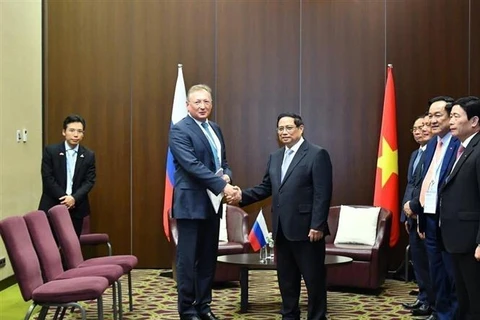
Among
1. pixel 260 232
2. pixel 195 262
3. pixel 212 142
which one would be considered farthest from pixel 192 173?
pixel 260 232

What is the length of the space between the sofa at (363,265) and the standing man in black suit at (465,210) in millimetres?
2514

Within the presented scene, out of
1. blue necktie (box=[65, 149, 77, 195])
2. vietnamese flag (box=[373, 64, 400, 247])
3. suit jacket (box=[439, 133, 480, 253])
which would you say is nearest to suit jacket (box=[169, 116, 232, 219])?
suit jacket (box=[439, 133, 480, 253])

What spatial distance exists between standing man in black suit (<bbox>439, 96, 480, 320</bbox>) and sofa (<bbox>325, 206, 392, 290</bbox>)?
251 cm

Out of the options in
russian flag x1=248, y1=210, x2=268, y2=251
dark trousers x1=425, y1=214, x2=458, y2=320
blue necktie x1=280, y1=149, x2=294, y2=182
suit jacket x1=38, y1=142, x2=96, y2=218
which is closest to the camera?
dark trousers x1=425, y1=214, x2=458, y2=320

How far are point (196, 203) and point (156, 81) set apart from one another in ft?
11.6

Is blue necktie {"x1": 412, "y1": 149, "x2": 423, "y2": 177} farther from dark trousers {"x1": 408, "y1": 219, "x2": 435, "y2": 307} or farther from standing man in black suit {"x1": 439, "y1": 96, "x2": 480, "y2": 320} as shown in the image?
standing man in black suit {"x1": 439, "y1": 96, "x2": 480, "y2": 320}

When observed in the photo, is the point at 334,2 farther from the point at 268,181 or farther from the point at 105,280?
the point at 105,280

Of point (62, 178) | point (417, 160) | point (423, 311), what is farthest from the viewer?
point (62, 178)

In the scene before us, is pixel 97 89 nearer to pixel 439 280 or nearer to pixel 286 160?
pixel 286 160

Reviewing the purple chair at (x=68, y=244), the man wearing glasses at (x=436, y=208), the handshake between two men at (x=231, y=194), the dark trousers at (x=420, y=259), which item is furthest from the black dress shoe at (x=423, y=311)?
the purple chair at (x=68, y=244)

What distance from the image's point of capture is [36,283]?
13.8 feet

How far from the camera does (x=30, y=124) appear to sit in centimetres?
768

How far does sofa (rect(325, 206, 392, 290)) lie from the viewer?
652 centimetres

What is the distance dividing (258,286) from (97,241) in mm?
1744
